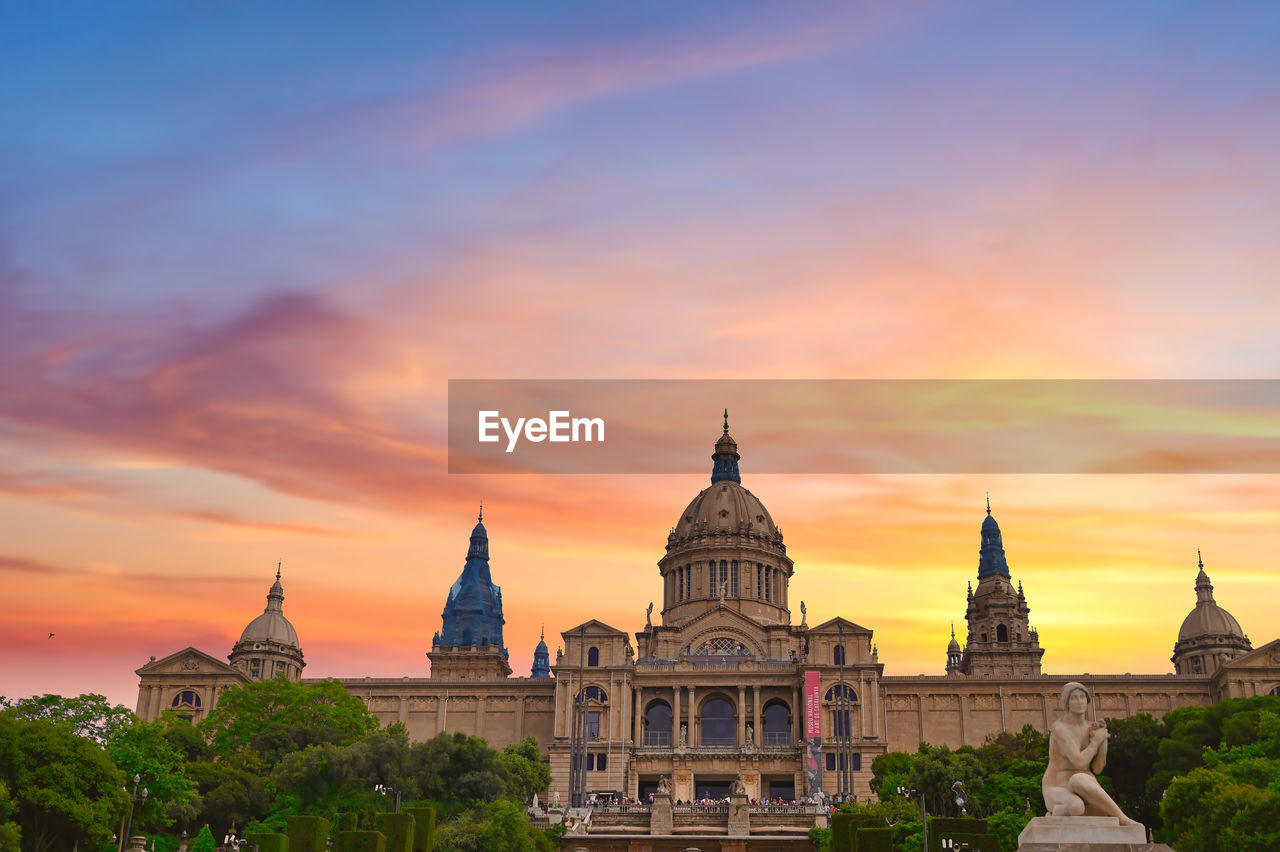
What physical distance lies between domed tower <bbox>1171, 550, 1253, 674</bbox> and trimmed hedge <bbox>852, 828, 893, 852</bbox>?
91450mm

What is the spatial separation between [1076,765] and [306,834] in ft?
120

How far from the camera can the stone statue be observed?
63.5 feet

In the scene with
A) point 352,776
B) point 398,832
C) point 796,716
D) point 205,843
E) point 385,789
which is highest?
point 796,716

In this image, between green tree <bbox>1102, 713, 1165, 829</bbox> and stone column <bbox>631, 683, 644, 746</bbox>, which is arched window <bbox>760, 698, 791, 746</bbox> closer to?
stone column <bbox>631, 683, 644, 746</bbox>

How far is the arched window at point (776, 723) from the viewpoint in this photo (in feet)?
326

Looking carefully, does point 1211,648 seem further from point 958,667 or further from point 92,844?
point 92,844

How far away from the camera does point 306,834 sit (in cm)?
4797

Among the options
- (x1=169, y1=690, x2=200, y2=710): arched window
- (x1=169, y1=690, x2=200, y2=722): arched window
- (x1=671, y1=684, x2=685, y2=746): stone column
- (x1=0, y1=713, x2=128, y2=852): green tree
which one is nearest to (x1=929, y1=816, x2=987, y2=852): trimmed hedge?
(x1=0, y1=713, x2=128, y2=852): green tree

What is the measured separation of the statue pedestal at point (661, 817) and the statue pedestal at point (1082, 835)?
53634 millimetres

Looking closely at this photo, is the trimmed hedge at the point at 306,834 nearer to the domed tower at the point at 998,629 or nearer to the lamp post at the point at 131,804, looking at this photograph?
the lamp post at the point at 131,804

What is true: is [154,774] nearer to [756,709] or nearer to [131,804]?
[131,804]

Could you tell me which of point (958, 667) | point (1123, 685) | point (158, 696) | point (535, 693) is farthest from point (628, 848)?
point (958, 667)

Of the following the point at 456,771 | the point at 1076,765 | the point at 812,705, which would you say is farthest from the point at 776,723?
the point at 1076,765

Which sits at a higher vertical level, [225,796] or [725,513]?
[725,513]
